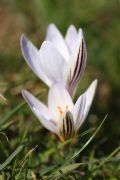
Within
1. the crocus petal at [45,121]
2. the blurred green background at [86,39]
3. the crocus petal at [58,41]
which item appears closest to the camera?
the crocus petal at [45,121]

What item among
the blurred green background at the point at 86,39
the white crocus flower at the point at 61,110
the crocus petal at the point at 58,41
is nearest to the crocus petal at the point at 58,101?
the white crocus flower at the point at 61,110

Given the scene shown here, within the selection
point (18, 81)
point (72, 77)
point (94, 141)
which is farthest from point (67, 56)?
point (18, 81)

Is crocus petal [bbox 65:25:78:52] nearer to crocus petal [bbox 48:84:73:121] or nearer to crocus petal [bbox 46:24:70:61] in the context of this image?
crocus petal [bbox 46:24:70:61]

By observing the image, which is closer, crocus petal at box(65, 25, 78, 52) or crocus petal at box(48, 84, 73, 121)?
crocus petal at box(48, 84, 73, 121)

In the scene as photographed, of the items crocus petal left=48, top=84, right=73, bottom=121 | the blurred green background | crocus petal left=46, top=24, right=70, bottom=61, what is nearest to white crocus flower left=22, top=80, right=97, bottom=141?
crocus petal left=48, top=84, right=73, bottom=121

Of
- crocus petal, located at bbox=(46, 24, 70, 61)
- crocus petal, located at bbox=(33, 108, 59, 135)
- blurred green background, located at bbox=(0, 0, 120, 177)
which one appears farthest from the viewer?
blurred green background, located at bbox=(0, 0, 120, 177)

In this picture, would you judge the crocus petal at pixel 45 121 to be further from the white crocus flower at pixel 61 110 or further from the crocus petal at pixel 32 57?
the crocus petal at pixel 32 57

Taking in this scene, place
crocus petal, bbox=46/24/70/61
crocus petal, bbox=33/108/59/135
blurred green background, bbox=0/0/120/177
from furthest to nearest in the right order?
blurred green background, bbox=0/0/120/177 → crocus petal, bbox=46/24/70/61 → crocus petal, bbox=33/108/59/135
